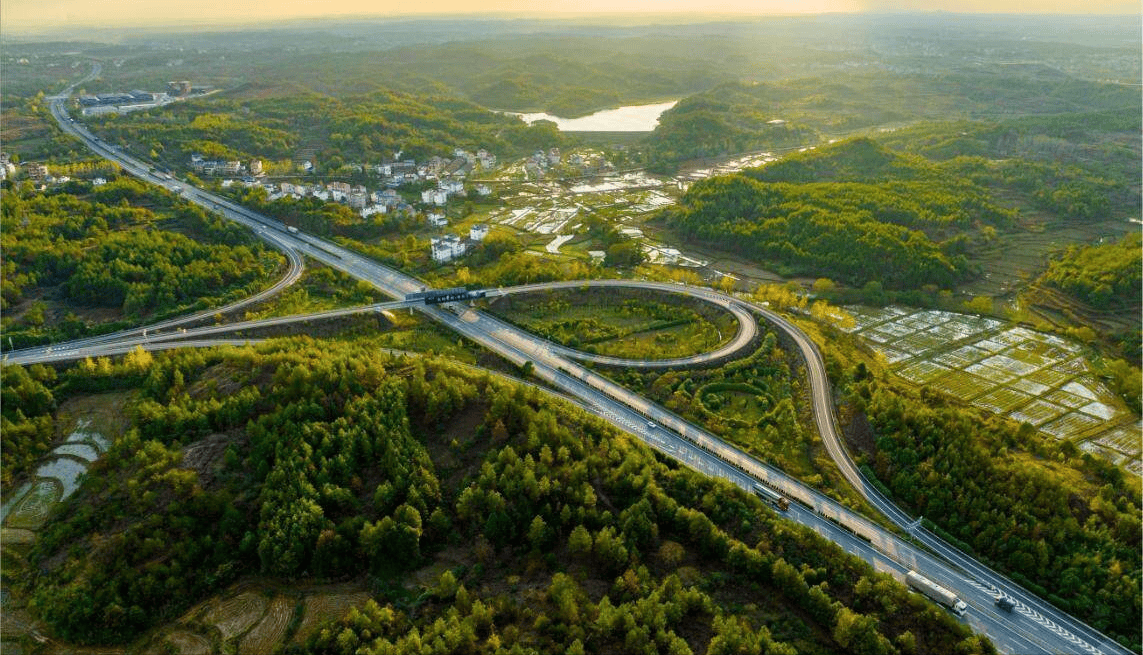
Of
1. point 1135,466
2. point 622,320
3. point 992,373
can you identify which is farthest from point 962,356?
point 622,320

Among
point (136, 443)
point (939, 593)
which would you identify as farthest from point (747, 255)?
point (136, 443)

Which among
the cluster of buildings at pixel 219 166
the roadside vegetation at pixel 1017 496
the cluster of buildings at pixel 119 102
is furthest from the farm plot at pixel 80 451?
the cluster of buildings at pixel 119 102

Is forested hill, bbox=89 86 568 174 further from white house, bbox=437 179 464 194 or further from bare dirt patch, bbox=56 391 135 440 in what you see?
bare dirt patch, bbox=56 391 135 440

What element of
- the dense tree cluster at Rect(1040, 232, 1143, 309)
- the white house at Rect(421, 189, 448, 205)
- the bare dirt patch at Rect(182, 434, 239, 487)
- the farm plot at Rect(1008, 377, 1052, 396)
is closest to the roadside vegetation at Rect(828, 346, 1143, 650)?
the farm plot at Rect(1008, 377, 1052, 396)

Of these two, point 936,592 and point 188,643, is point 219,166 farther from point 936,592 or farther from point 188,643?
point 936,592

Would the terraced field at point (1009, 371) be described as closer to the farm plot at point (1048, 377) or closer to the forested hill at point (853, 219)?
the farm plot at point (1048, 377)

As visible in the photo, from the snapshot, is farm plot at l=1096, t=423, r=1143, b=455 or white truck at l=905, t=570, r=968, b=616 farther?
farm plot at l=1096, t=423, r=1143, b=455
